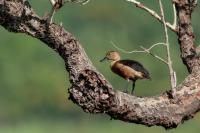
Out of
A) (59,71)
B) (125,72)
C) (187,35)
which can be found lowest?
(59,71)

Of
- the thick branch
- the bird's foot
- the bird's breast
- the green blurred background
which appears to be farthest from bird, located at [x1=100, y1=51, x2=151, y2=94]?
the green blurred background

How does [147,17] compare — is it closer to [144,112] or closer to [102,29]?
[102,29]

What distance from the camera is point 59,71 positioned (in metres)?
33.3

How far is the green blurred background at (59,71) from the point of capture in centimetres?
2902

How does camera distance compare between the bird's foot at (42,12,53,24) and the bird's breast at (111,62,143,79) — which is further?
the bird's breast at (111,62,143,79)

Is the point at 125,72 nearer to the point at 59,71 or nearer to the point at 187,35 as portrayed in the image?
the point at 187,35

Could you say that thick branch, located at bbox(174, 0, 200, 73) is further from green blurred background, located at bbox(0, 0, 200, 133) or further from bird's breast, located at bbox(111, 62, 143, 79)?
green blurred background, located at bbox(0, 0, 200, 133)

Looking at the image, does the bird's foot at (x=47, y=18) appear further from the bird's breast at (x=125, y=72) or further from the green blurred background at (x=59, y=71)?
the green blurred background at (x=59, y=71)

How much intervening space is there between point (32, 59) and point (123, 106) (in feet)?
92.6

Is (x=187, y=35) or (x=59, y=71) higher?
(x=187, y=35)

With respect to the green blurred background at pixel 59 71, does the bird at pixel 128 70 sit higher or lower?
higher

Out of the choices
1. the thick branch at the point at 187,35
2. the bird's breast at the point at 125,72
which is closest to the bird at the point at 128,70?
the bird's breast at the point at 125,72

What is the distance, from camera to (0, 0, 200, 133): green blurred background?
95.2ft

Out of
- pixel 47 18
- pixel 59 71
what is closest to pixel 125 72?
pixel 47 18
